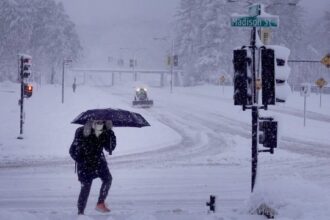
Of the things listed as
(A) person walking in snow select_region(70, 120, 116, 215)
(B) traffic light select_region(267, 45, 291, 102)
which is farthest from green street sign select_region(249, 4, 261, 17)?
(A) person walking in snow select_region(70, 120, 116, 215)

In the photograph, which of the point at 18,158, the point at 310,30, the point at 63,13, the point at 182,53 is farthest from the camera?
the point at 310,30

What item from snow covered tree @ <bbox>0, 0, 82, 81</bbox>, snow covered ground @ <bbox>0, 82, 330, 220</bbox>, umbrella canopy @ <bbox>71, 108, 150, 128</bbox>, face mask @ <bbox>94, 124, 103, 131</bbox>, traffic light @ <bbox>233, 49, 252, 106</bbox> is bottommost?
snow covered ground @ <bbox>0, 82, 330, 220</bbox>

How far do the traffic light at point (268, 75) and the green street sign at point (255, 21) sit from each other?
87 centimetres

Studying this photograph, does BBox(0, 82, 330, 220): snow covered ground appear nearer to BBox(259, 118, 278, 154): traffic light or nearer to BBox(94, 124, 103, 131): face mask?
BBox(259, 118, 278, 154): traffic light

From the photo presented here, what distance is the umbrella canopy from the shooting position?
9766 millimetres

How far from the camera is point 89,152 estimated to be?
29.9 ft

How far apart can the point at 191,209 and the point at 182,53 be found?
72635mm

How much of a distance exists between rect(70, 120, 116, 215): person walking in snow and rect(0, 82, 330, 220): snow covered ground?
0.64 metres

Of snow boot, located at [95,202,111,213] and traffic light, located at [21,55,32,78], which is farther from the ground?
traffic light, located at [21,55,32,78]

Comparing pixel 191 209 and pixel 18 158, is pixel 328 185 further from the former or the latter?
pixel 18 158

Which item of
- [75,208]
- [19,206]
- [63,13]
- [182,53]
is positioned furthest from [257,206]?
[63,13]

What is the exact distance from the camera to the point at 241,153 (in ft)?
64.4

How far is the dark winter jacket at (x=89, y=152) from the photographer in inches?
355

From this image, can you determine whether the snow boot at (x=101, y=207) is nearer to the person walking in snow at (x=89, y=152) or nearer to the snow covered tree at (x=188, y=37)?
the person walking in snow at (x=89, y=152)
